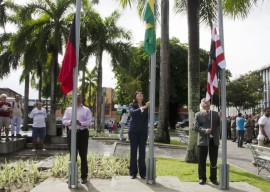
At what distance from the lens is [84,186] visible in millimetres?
7402

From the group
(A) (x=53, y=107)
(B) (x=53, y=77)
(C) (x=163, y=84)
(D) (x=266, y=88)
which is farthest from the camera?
(D) (x=266, y=88)

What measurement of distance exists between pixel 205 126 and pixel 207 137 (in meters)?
0.24

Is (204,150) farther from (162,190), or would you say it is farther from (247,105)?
(247,105)

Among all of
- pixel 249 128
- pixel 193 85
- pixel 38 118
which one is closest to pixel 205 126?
pixel 193 85

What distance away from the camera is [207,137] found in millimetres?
8133

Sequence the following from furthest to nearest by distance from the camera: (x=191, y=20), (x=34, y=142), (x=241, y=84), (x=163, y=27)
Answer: (x=241, y=84) < (x=163, y=27) < (x=34, y=142) < (x=191, y=20)

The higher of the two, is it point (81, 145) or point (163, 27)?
point (163, 27)

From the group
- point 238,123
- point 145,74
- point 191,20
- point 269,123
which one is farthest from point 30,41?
point 145,74

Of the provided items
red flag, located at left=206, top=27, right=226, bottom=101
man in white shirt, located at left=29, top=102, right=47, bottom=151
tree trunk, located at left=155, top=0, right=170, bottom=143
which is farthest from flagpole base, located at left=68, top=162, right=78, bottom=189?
tree trunk, located at left=155, top=0, right=170, bottom=143

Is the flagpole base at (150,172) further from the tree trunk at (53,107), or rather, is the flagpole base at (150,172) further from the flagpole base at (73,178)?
the tree trunk at (53,107)

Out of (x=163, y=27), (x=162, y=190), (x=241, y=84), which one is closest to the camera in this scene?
(x=162, y=190)

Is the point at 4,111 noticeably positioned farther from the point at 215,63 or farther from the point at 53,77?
the point at 53,77

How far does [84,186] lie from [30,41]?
1796cm

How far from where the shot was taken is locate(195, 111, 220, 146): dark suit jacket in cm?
813
